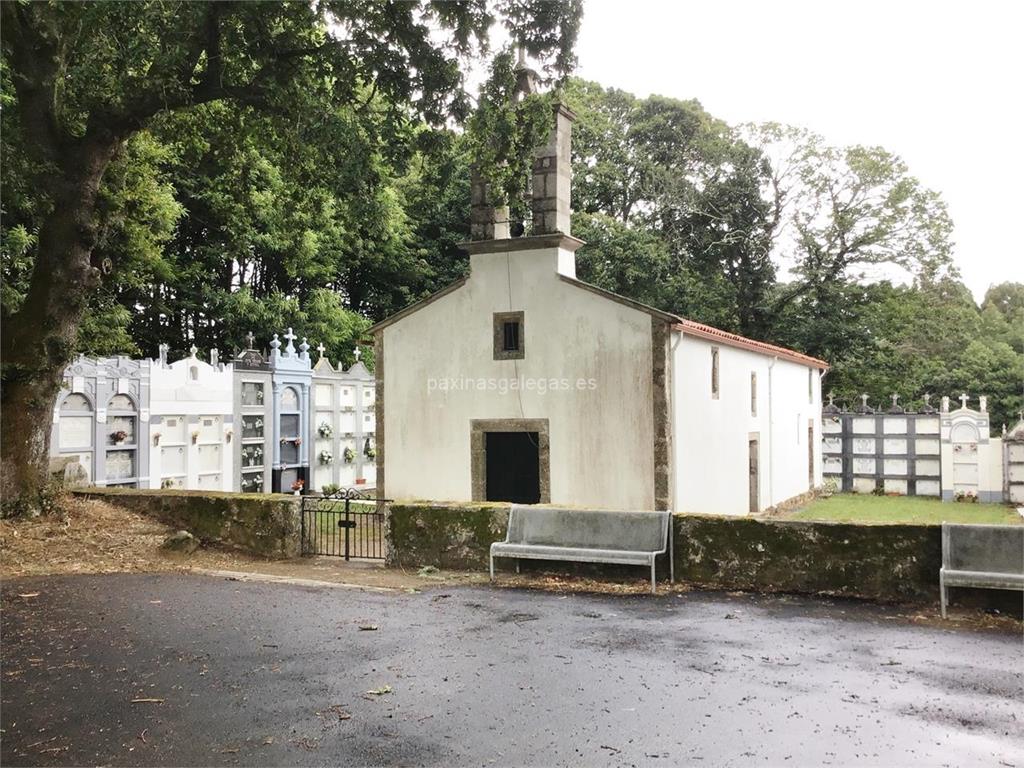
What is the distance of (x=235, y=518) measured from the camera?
12102 mm

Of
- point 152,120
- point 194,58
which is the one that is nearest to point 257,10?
point 194,58

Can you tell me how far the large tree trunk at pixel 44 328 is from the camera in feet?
38.5

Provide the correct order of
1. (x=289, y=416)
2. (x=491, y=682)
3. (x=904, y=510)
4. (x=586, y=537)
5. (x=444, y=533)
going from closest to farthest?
1. (x=491, y=682)
2. (x=586, y=537)
3. (x=444, y=533)
4. (x=289, y=416)
5. (x=904, y=510)

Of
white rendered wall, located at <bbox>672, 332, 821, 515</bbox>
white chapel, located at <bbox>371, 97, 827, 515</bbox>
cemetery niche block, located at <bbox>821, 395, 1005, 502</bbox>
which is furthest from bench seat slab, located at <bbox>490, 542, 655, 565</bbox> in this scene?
cemetery niche block, located at <bbox>821, 395, 1005, 502</bbox>

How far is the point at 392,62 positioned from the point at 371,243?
2454 cm

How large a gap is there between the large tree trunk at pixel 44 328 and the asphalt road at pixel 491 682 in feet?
10.2

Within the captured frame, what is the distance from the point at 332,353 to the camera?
35750mm

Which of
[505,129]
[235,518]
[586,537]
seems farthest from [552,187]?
[235,518]

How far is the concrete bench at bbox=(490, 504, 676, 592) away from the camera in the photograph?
1003 cm

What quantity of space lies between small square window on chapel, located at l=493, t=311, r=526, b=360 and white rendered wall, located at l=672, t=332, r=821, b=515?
10.1 feet

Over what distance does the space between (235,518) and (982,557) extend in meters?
9.42

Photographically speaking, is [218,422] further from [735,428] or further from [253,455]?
[735,428]

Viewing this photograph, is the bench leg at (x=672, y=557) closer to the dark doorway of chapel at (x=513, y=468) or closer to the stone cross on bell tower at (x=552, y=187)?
the dark doorway of chapel at (x=513, y=468)

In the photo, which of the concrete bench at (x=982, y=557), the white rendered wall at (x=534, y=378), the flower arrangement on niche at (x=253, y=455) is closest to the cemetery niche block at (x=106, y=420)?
the flower arrangement on niche at (x=253, y=455)
